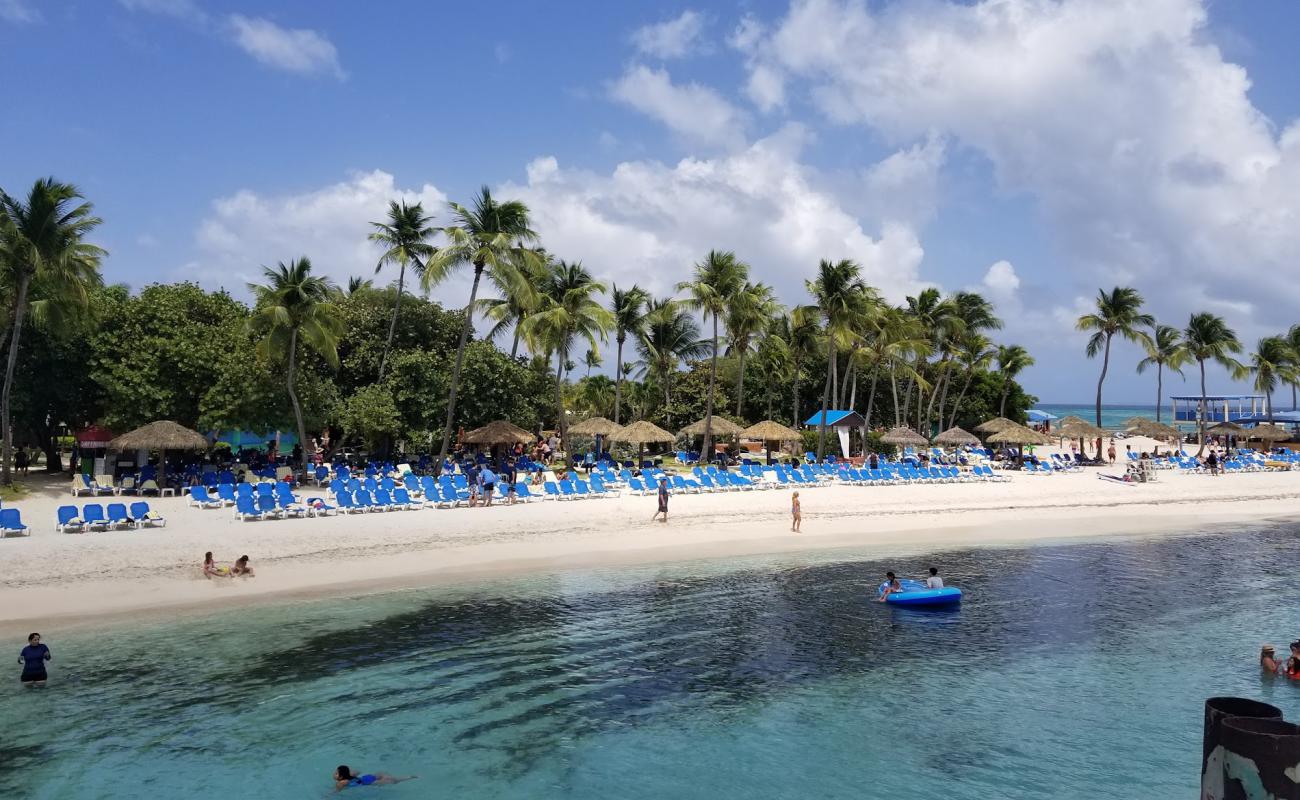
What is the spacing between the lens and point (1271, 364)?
187ft

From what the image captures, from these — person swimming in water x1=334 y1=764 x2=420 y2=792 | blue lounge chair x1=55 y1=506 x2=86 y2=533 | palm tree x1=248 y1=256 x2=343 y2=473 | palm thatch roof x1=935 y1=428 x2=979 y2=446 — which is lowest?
person swimming in water x1=334 y1=764 x2=420 y2=792

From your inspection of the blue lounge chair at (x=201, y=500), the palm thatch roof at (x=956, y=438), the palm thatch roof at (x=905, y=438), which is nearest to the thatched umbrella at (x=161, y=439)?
the blue lounge chair at (x=201, y=500)

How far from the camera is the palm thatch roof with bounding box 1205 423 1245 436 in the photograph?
5153cm

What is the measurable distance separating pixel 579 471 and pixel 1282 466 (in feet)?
114

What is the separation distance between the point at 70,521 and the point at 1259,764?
19.6m

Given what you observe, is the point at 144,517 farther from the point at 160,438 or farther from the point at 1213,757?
the point at 1213,757

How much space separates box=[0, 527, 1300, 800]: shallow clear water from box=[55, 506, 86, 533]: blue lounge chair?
590 centimetres

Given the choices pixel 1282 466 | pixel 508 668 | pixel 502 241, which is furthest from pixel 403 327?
pixel 1282 466

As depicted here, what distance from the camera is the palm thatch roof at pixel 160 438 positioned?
2231 cm

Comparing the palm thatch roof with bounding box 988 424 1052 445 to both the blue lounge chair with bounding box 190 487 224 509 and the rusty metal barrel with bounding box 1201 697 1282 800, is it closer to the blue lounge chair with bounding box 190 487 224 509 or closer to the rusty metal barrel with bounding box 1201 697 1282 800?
the blue lounge chair with bounding box 190 487 224 509

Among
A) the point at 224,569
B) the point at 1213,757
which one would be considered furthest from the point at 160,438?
the point at 1213,757

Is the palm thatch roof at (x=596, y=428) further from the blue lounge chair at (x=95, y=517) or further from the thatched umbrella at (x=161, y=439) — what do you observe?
the blue lounge chair at (x=95, y=517)

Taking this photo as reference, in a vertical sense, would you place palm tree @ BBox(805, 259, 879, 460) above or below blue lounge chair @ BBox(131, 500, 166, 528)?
above

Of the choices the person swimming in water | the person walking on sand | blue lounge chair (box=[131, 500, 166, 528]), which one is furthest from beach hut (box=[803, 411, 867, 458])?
the person swimming in water
